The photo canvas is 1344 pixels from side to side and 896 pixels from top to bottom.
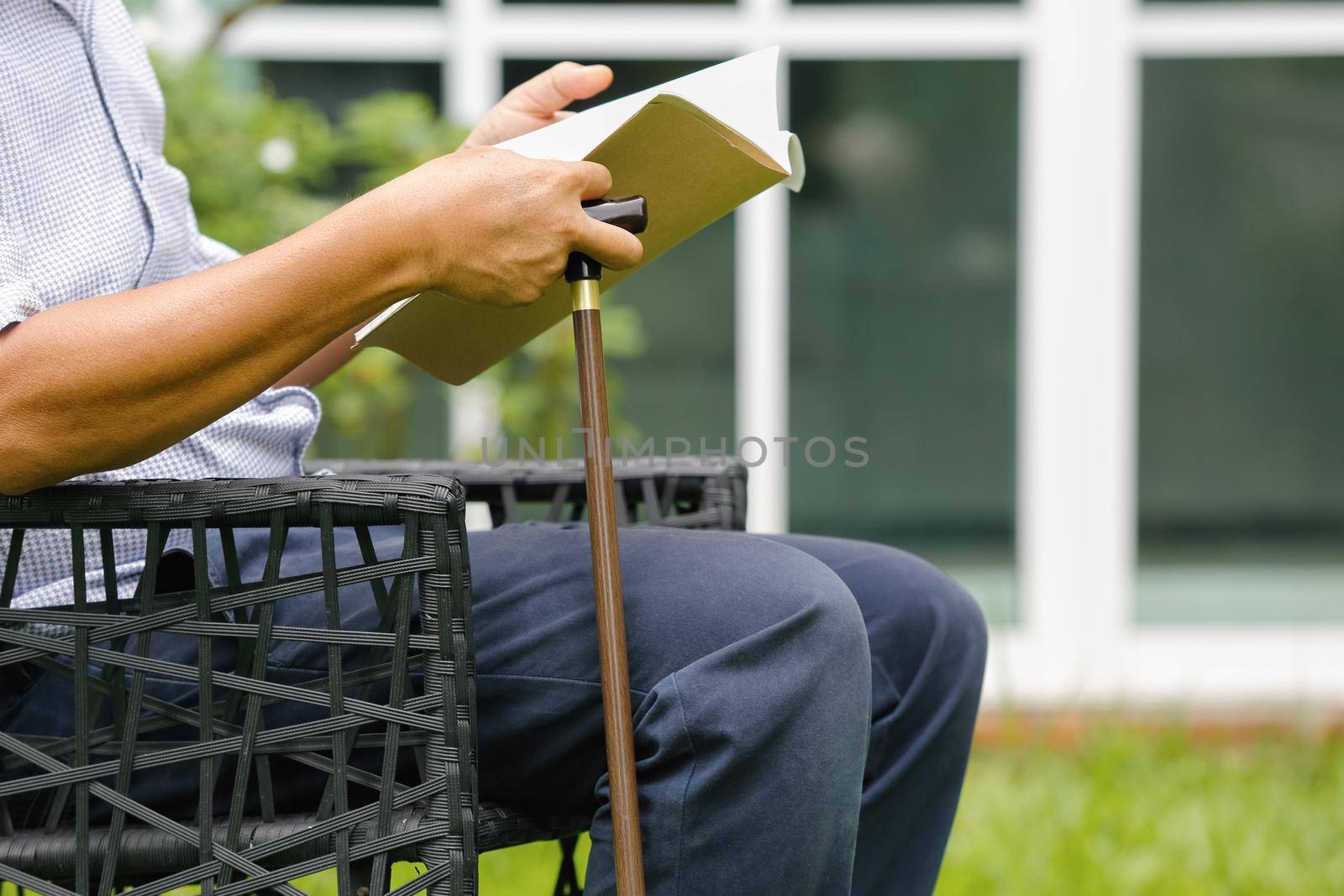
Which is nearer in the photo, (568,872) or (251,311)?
(251,311)

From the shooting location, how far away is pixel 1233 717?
110 inches

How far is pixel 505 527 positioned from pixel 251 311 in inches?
13.1

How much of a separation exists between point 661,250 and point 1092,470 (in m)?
1.99

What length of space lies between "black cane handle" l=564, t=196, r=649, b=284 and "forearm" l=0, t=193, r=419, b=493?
123mm

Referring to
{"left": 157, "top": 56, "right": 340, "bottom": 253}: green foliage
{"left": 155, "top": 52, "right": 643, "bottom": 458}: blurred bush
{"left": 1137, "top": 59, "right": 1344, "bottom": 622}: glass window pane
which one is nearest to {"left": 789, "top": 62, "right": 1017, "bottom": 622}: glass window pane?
{"left": 1137, "top": 59, "right": 1344, "bottom": 622}: glass window pane

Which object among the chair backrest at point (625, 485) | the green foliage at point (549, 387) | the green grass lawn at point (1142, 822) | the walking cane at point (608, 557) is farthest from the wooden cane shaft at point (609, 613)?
the green foliage at point (549, 387)

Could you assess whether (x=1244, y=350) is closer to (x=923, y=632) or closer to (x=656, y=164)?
(x=923, y=632)

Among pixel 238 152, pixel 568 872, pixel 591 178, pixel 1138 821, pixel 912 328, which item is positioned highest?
pixel 238 152

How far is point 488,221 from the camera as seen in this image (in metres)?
0.87

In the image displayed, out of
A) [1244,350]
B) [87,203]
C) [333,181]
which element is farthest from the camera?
[1244,350]

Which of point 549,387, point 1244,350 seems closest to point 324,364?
point 549,387

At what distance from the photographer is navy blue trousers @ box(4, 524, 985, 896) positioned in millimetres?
875

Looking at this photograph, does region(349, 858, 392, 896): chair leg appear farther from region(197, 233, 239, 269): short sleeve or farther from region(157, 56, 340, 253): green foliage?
region(157, 56, 340, 253): green foliage

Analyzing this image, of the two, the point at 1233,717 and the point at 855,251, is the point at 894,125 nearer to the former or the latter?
the point at 855,251
